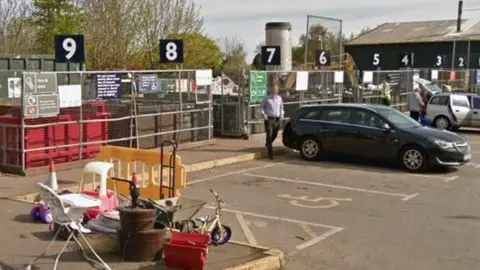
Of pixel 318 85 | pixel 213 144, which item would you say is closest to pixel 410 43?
pixel 318 85

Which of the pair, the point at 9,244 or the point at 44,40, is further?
the point at 44,40

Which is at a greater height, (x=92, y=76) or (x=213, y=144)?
(x=92, y=76)

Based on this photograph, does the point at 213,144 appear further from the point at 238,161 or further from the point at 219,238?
the point at 219,238

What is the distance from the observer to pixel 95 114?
43.1 ft

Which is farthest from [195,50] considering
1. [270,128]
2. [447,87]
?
[270,128]

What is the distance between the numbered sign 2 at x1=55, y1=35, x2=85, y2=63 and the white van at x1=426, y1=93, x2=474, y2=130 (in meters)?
14.5

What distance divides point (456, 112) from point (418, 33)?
44574 millimetres

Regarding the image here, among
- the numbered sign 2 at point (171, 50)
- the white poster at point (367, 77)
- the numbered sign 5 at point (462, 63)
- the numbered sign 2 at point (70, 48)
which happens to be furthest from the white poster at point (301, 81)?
the numbered sign 5 at point (462, 63)

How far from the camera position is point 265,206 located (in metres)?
10.0

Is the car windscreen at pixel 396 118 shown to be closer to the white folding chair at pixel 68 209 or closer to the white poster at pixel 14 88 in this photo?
the white folding chair at pixel 68 209

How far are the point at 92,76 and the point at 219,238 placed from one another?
700cm

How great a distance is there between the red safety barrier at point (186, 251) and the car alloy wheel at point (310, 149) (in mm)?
9199

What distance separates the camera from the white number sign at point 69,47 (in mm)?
13914

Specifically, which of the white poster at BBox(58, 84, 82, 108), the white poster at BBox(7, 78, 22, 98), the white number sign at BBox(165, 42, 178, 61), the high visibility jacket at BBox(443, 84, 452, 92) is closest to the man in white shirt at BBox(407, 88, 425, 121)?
the white number sign at BBox(165, 42, 178, 61)
